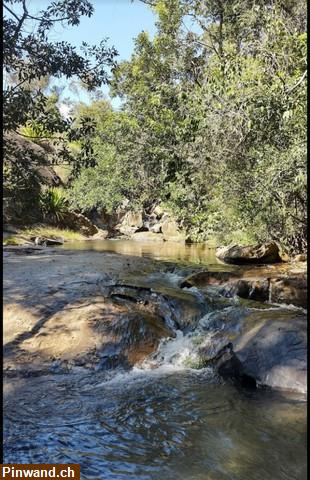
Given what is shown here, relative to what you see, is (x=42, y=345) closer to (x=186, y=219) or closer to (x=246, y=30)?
(x=246, y=30)

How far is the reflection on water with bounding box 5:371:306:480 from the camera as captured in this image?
11.7ft

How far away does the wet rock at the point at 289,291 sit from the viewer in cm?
906

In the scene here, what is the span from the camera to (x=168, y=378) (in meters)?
5.64

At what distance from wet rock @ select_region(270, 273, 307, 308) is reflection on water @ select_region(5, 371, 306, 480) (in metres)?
4.20

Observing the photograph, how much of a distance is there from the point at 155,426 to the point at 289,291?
18.8 ft

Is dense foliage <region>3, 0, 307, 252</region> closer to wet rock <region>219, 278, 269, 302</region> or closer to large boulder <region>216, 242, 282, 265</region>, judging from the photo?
large boulder <region>216, 242, 282, 265</region>

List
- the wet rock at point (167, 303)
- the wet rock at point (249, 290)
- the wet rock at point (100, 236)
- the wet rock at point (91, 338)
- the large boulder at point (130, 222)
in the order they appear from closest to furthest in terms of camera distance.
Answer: the wet rock at point (91, 338) < the wet rock at point (167, 303) < the wet rock at point (249, 290) < the wet rock at point (100, 236) < the large boulder at point (130, 222)

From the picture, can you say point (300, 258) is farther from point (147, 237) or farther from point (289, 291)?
point (147, 237)

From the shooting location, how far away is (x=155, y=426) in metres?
4.29

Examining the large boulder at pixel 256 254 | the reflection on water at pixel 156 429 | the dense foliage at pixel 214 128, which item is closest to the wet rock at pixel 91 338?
the reflection on water at pixel 156 429

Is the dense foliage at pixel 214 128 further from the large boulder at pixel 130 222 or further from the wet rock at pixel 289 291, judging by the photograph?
the large boulder at pixel 130 222

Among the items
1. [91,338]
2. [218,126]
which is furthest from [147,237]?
[91,338]

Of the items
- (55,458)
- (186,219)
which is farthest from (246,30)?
(55,458)

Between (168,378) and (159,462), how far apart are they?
199 cm
